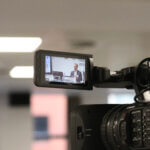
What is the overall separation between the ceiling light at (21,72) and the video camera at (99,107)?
2.54 m

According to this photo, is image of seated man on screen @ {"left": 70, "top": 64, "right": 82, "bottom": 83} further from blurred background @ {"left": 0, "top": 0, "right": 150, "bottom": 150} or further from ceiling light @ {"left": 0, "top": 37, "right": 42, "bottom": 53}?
ceiling light @ {"left": 0, "top": 37, "right": 42, "bottom": 53}

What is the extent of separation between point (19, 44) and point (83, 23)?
696 millimetres

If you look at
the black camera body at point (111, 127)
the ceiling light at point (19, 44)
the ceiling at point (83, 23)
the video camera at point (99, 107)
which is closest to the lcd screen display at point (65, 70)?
the video camera at point (99, 107)

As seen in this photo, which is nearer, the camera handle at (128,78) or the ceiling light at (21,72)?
the camera handle at (128,78)

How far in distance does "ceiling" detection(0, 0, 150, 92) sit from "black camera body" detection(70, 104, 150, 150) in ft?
3.23

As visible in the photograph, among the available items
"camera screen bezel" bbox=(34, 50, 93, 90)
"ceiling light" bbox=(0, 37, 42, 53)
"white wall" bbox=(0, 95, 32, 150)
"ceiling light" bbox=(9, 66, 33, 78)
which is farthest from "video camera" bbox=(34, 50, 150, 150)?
"white wall" bbox=(0, 95, 32, 150)

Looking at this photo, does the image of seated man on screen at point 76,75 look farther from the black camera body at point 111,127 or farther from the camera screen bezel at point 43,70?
the black camera body at point 111,127

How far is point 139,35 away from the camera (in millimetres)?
2365

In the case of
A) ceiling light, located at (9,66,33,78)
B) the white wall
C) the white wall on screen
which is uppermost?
ceiling light, located at (9,66,33,78)

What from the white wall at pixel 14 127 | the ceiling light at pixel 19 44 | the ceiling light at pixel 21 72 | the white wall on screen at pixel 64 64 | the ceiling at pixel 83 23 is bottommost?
the white wall at pixel 14 127

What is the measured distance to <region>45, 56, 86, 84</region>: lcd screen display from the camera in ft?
3.01

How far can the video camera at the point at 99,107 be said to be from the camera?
0.88 meters

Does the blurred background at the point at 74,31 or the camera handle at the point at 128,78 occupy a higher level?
the blurred background at the point at 74,31

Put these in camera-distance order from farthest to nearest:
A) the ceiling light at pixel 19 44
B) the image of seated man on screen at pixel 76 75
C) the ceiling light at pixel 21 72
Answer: the ceiling light at pixel 21 72, the ceiling light at pixel 19 44, the image of seated man on screen at pixel 76 75
